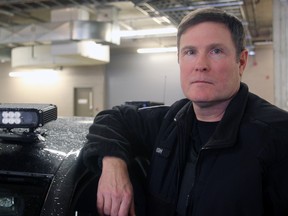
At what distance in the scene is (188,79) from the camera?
→ 4.55 feet

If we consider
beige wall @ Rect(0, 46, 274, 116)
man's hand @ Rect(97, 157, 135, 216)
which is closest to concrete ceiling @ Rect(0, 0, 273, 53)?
beige wall @ Rect(0, 46, 274, 116)

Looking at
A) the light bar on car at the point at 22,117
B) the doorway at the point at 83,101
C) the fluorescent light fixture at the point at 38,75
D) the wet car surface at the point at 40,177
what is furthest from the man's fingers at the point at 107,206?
the fluorescent light fixture at the point at 38,75

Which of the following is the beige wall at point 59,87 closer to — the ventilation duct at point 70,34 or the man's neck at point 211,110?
the ventilation duct at point 70,34

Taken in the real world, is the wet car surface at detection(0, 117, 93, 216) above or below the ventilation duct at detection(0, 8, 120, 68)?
below

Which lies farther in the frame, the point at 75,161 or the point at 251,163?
the point at 75,161

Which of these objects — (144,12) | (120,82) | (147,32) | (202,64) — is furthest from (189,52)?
(120,82)

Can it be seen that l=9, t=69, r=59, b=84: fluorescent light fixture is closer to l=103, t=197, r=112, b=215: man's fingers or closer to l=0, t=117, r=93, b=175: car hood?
l=0, t=117, r=93, b=175: car hood

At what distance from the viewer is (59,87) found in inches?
441

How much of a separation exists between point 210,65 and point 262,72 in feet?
28.7

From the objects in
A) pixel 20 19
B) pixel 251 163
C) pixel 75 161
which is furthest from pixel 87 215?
pixel 20 19

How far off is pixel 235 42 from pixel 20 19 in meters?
7.37

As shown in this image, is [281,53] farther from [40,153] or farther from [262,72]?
[262,72]

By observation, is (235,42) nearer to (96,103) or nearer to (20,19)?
(20,19)

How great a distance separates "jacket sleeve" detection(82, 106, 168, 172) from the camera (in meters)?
1.37
